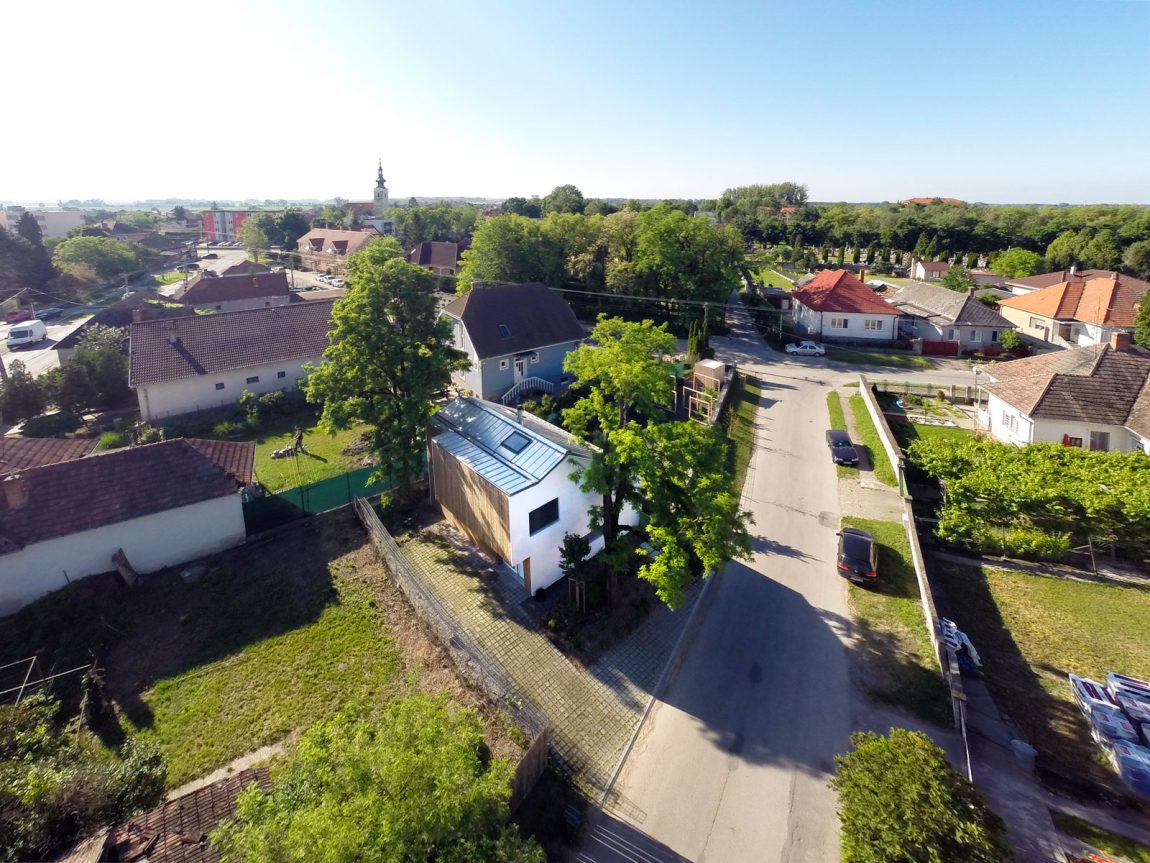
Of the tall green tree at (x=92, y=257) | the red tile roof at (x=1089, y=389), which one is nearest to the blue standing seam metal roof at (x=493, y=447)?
the red tile roof at (x=1089, y=389)

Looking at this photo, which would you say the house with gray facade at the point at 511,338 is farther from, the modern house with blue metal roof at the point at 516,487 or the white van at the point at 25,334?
the white van at the point at 25,334

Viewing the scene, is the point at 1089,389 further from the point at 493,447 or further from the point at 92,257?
the point at 92,257

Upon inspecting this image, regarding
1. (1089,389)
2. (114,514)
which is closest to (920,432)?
(1089,389)

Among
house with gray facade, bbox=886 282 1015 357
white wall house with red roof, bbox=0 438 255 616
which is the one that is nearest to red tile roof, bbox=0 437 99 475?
white wall house with red roof, bbox=0 438 255 616

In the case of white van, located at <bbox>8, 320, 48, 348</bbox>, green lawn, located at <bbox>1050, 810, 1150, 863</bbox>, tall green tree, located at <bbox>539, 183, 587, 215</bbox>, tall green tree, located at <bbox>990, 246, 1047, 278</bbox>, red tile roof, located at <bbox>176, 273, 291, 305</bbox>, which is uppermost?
tall green tree, located at <bbox>539, 183, 587, 215</bbox>

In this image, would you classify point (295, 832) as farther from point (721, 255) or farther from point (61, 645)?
point (721, 255)

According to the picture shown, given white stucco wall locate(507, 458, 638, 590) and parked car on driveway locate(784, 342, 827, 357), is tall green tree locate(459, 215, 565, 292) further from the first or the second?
white stucco wall locate(507, 458, 638, 590)
